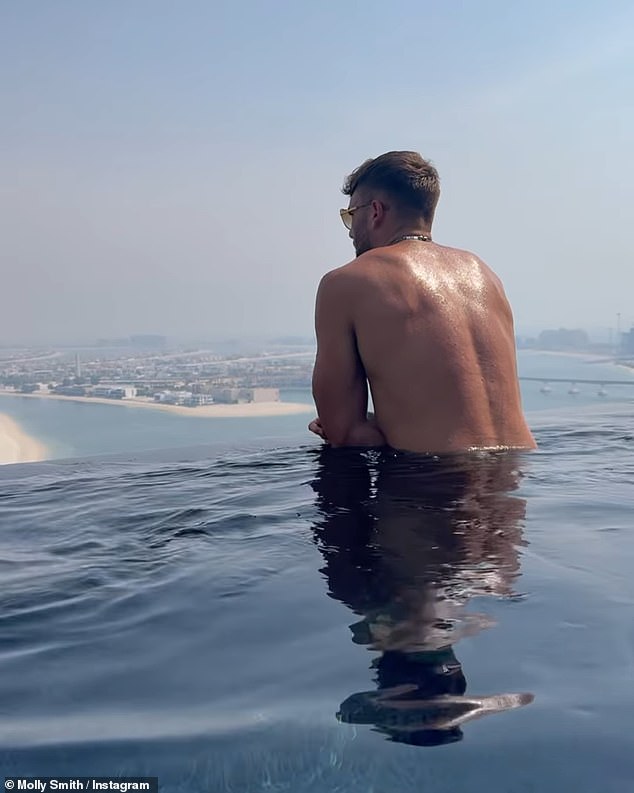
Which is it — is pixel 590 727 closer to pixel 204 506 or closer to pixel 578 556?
pixel 578 556

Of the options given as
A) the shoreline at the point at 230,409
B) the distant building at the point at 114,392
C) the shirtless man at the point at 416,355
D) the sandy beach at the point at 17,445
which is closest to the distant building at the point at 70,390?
the distant building at the point at 114,392

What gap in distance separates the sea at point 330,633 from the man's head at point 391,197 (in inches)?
46.8

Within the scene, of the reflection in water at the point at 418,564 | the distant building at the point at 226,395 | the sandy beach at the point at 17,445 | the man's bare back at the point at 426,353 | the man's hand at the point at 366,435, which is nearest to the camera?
the reflection in water at the point at 418,564

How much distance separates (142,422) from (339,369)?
725 centimetres

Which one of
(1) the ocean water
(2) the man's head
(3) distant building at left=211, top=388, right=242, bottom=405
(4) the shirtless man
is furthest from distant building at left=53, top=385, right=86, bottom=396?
(4) the shirtless man

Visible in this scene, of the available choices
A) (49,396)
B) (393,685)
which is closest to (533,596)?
(393,685)

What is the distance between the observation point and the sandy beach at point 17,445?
24.8 feet

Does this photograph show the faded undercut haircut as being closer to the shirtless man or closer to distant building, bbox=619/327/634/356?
the shirtless man

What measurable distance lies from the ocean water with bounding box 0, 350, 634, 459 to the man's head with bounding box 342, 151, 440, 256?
2.84m

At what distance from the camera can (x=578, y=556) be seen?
2016mm

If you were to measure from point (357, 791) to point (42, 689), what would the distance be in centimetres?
61

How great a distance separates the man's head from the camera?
359 centimetres

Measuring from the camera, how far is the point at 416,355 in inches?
125

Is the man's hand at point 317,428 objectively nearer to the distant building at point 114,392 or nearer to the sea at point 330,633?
the sea at point 330,633
